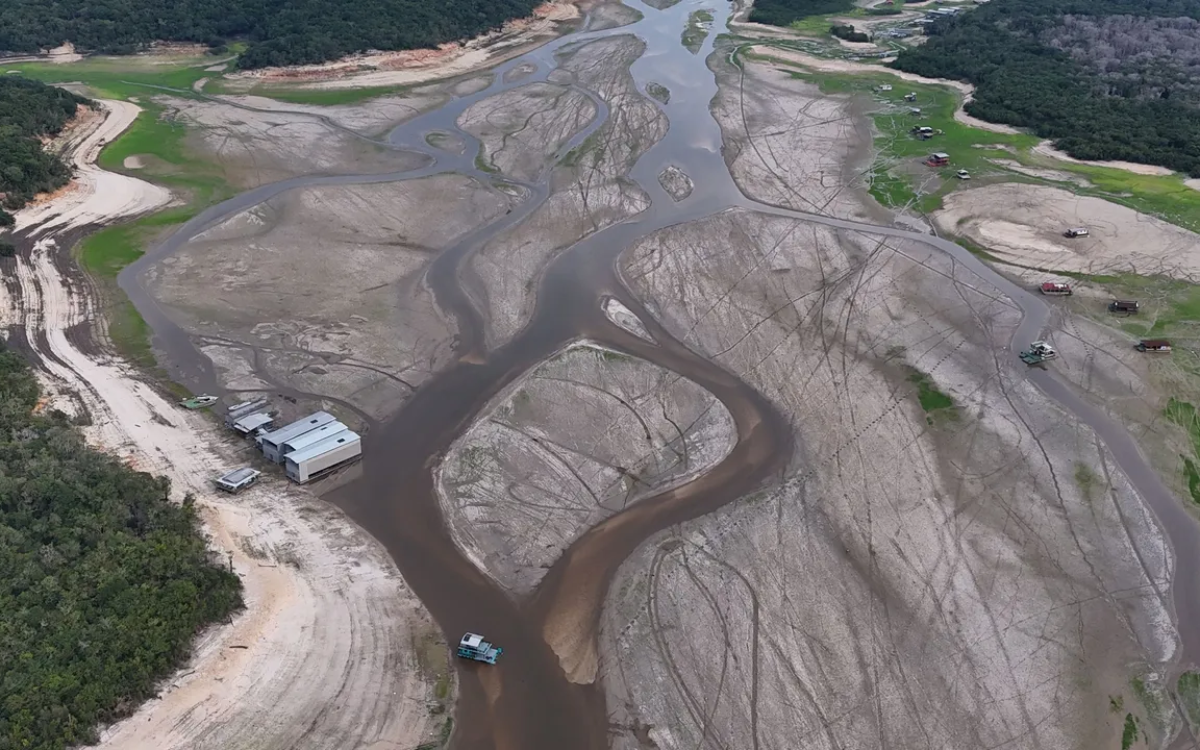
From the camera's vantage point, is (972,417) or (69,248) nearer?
(972,417)

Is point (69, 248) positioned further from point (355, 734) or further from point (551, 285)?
point (355, 734)

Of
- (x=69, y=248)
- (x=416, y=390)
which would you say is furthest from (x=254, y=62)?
(x=416, y=390)

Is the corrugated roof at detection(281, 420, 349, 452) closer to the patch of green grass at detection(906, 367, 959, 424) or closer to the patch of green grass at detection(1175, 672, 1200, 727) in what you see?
the patch of green grass at detection(906, 367, 959, 424)

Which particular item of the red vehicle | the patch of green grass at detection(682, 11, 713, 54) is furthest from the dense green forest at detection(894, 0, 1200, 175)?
the red vehicle

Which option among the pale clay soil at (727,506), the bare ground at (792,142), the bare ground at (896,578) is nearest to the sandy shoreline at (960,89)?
the bare ground at (792,142)

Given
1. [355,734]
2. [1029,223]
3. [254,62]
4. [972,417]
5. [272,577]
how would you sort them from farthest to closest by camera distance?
1. [254,62]
2. [1029,223]
3. [972,417]
4. [272,577]
5. [355,734]

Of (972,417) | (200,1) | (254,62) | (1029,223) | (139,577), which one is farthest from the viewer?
(200,1)
